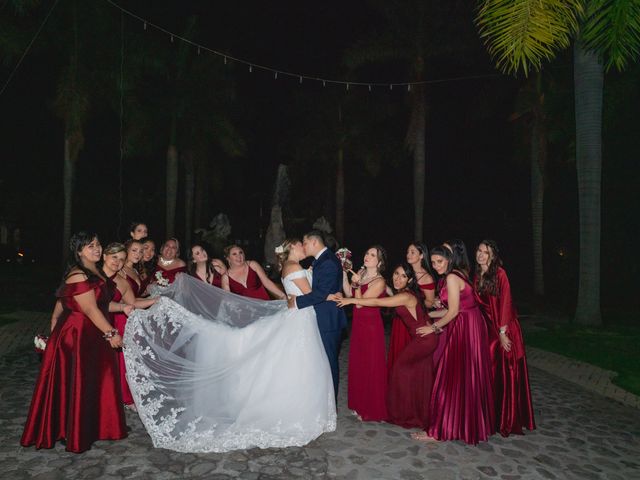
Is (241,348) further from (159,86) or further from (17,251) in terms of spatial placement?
(17,251)

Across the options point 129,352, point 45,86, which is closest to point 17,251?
point 45,86

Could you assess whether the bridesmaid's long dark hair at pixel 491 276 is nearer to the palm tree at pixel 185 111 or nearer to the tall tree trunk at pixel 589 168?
the tall tree trunk at pixel 589 168

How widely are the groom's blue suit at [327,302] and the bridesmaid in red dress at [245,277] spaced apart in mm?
1761

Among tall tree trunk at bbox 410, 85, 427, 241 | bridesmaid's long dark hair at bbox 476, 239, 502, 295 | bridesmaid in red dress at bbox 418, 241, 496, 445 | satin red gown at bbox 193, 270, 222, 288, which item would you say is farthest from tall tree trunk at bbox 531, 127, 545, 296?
bridesmaid in red dress at bbox 418, 241, 496, 445

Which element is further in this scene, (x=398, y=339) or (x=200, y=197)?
(x=200, y=197)

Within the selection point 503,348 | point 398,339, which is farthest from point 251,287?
point 503,348

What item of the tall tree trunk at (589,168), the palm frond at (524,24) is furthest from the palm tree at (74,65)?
the palm frond at (524,24)

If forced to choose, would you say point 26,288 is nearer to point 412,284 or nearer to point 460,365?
point 412,284

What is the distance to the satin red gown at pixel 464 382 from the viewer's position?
530 cm

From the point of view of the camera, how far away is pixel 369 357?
5996mm

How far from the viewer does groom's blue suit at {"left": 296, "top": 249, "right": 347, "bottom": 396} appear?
5.55 meters

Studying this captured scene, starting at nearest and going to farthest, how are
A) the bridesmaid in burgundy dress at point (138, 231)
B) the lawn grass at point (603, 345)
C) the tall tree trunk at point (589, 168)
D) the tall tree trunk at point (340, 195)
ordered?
the bridesmaid in burgundy dress at point (138, 231) → the lawn grass at point (603, 345) → the tall tree trunk at point (589, 168) → the tall tree trunk at point (340, 195)

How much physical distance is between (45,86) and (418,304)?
86.5 feet

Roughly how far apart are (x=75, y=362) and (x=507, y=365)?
4.69 m
